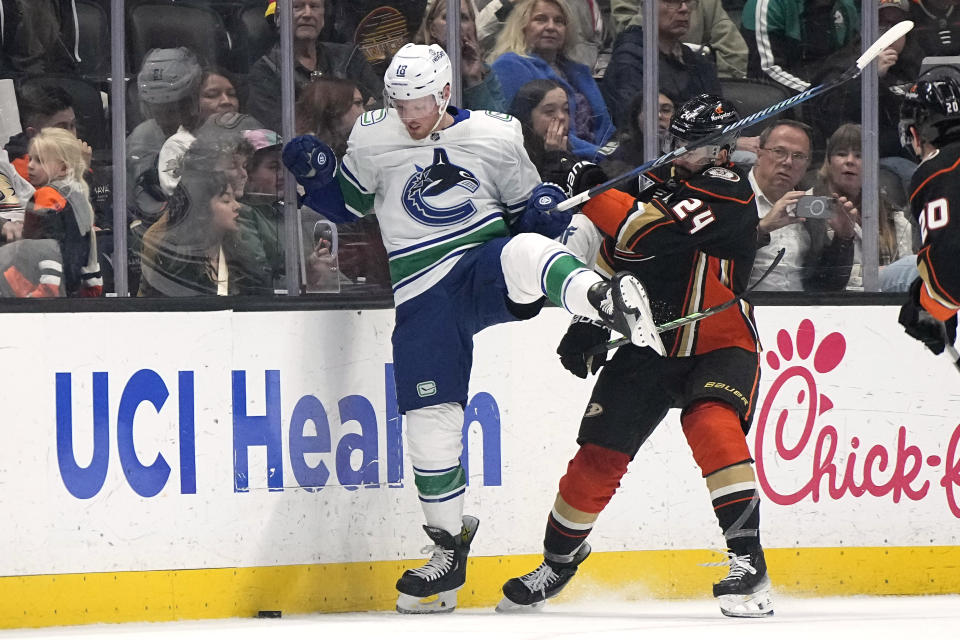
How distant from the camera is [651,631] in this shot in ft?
10.8

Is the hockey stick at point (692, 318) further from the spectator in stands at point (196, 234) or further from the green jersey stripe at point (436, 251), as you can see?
the spectator in stands at point (196, 234)

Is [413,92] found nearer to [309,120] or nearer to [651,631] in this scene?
[309,120]

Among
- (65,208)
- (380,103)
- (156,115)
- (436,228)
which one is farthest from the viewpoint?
(380,103)

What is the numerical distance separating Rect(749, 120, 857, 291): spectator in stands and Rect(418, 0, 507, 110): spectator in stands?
2.79 feet

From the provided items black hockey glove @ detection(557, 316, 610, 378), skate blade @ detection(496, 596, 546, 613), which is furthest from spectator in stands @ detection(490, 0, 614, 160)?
skate blade @ detection(496, 596, 546, 613)

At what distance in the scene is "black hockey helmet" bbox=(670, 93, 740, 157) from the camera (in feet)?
11.9

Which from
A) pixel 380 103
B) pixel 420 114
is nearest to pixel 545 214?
pixel 420 114

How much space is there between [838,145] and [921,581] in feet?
4.34

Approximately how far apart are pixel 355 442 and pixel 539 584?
0.62 metres

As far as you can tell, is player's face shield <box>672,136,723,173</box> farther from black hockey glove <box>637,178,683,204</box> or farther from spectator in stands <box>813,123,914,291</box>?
spectator in stands <box>813,123,914,291</box>

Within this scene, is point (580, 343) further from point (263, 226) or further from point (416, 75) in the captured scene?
point (263, 226)

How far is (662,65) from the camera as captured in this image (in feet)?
14.2

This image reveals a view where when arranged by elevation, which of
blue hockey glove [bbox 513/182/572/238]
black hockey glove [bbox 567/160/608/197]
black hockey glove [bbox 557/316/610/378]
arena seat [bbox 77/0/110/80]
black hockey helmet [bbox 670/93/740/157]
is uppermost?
arena seat [bbox 77/0/110/80]

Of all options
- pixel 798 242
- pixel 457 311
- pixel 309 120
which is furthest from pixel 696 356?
pixel 309 120
